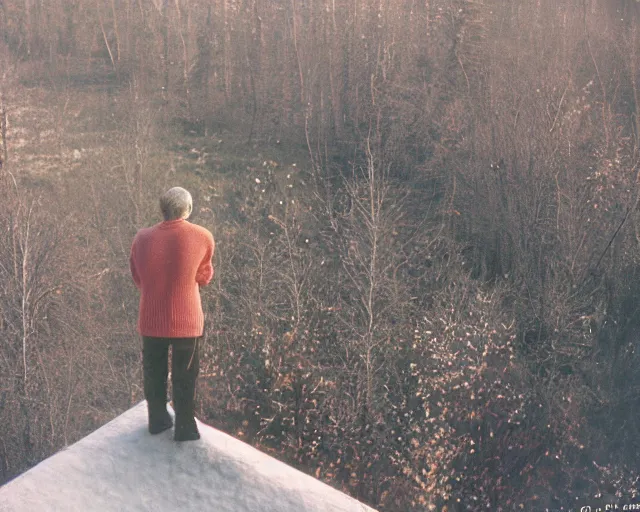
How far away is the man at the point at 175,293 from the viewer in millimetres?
4668

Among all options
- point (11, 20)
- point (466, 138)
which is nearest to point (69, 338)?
point (466, 138)

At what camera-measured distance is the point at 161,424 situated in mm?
4777

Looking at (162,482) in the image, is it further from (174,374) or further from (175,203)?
(175,203)

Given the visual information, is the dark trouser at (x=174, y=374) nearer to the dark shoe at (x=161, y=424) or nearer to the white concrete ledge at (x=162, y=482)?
the dark shoe at (x=161, y=424)

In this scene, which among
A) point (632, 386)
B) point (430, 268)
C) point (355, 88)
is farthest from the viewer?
point (355, 88)

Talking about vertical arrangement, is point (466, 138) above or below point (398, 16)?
below

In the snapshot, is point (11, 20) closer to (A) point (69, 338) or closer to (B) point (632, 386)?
(A) point (69, 338)

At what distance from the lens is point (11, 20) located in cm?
3881

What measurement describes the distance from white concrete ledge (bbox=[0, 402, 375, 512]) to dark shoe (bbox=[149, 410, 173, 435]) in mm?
64

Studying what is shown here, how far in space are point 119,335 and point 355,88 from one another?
48.0 feet

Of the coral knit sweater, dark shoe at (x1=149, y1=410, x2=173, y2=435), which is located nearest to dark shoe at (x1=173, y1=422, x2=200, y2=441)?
dark shoe at (x1=149, y1=410, x2=173, y2=435)

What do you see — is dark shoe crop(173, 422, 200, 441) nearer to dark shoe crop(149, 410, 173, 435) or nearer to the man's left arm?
dark shoe crop(149, 410, 173, 435)

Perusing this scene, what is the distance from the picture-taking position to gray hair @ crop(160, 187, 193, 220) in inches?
184

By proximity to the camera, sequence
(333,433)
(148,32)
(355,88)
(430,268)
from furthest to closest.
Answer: (148,32)
(355,88)
(430,268)
(333,433)
